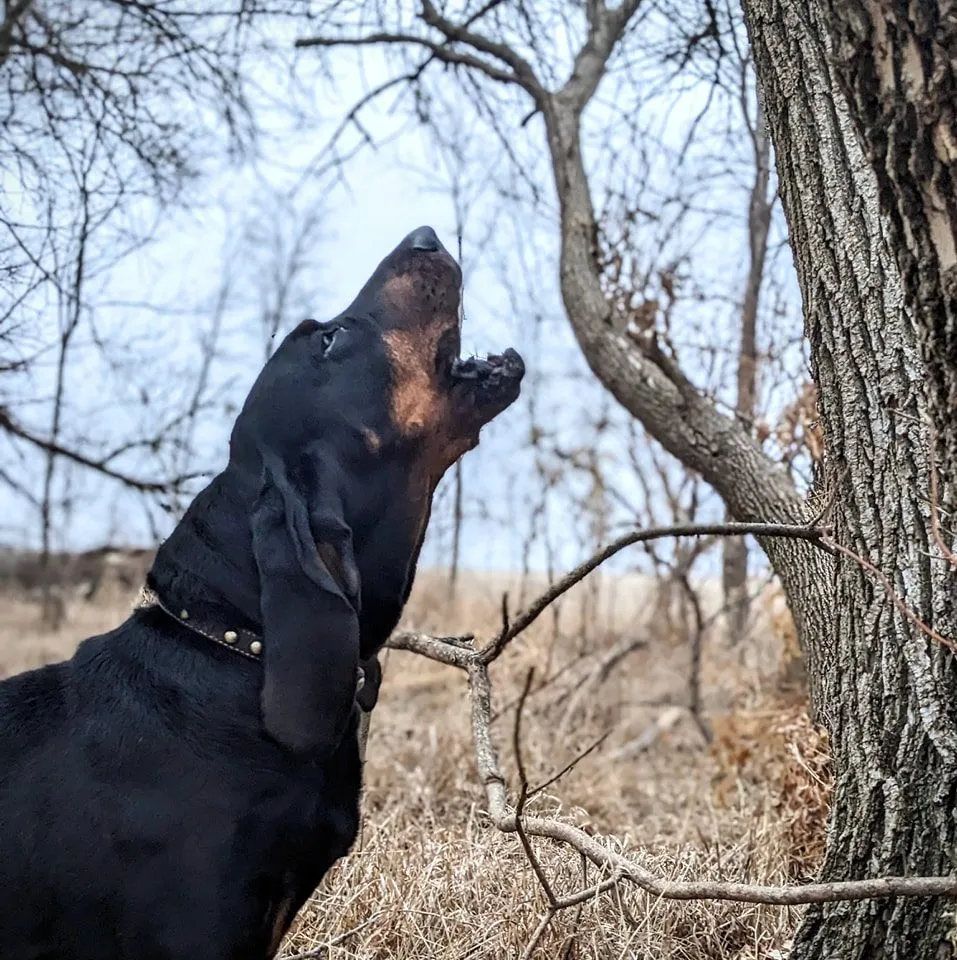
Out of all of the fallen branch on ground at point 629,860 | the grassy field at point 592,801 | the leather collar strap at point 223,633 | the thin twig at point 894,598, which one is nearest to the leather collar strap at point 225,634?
the leather collar strap at point 223,633

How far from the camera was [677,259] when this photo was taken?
5887 millimetres

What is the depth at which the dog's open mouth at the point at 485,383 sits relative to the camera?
2.95 meters

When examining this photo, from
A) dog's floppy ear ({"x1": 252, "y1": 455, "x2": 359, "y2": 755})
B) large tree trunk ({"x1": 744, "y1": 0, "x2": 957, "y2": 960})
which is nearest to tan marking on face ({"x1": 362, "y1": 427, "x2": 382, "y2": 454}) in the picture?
dog's floppy ear ({"x1": 252, "y1": 455, "x2": 359, "y2": 755})

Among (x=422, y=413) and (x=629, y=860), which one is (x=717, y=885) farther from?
(x=422, y=413)

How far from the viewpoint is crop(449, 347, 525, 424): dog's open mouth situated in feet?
9.68

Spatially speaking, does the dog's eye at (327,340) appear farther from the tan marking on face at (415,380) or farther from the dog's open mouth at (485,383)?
the dog's open mouth at (485,383)

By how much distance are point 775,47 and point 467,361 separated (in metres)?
1.13

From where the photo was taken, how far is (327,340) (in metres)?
2.85

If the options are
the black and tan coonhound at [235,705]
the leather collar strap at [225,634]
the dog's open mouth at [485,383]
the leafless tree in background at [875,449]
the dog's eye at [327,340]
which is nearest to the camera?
the leafless tree in background at [875,449]

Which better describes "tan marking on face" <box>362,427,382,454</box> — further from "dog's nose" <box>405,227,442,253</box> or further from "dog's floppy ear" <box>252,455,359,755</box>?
"dog's nose" <box>405,227,442,253</box>

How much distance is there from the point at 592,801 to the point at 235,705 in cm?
336

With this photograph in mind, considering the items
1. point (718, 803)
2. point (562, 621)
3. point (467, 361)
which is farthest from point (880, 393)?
point (562, 621)

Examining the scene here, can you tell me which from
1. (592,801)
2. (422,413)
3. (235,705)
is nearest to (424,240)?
(422,413)

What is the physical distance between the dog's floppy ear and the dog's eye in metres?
0.63
